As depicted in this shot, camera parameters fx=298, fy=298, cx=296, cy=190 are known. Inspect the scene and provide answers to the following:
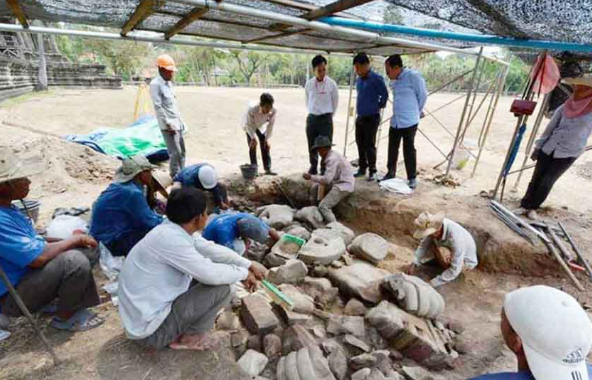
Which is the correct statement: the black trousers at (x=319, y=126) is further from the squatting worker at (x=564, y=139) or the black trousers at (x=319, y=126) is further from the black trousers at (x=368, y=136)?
the squatting worker at (x=564, y=139)

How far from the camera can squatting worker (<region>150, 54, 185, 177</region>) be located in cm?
458

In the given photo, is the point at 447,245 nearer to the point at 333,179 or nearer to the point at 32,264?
the point at 333,179

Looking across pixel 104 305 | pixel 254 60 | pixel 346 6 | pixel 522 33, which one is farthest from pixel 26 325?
pixel 254 60

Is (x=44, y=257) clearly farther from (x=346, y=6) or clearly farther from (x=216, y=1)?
(x=346, y=6)

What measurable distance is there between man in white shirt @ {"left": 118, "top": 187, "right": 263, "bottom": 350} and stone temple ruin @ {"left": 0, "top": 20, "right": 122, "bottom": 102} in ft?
43.2

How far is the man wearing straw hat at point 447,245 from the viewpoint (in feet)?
10.0

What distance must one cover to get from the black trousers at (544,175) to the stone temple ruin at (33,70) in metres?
15.2

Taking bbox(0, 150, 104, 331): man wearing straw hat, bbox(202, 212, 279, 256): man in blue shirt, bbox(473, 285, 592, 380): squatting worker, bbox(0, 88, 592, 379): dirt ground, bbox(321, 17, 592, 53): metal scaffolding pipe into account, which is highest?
bbox(321, 17, 592, 53): metal scaffolding pipe

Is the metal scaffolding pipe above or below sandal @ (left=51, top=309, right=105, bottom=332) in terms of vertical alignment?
above

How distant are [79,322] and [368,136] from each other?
4.42 metres

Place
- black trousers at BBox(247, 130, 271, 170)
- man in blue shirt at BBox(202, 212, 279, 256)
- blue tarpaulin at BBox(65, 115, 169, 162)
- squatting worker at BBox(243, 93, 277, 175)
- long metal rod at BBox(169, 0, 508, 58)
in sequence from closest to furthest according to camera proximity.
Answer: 1. long metal rod at BBox(169, 0, 508, 58)
2. man in blue shirt at BBox(202, 212, 279, 256)
3. squatting worker at BBox(243, 93, 277, 175)
4. black trousers at BBox(247, 130, 271, 170)
5. blue tarpaulin at BBox(65, 115, 169, 162)

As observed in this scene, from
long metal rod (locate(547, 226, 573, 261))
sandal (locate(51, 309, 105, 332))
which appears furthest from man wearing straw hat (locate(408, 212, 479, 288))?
sandal (locate(51, 309, 105, 332))

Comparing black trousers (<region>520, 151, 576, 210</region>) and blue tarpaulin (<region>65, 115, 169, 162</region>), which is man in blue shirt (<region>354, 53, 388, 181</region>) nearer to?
black trousers (<region>520, 151, 576, 210</region>)

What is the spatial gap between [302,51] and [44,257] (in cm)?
489
